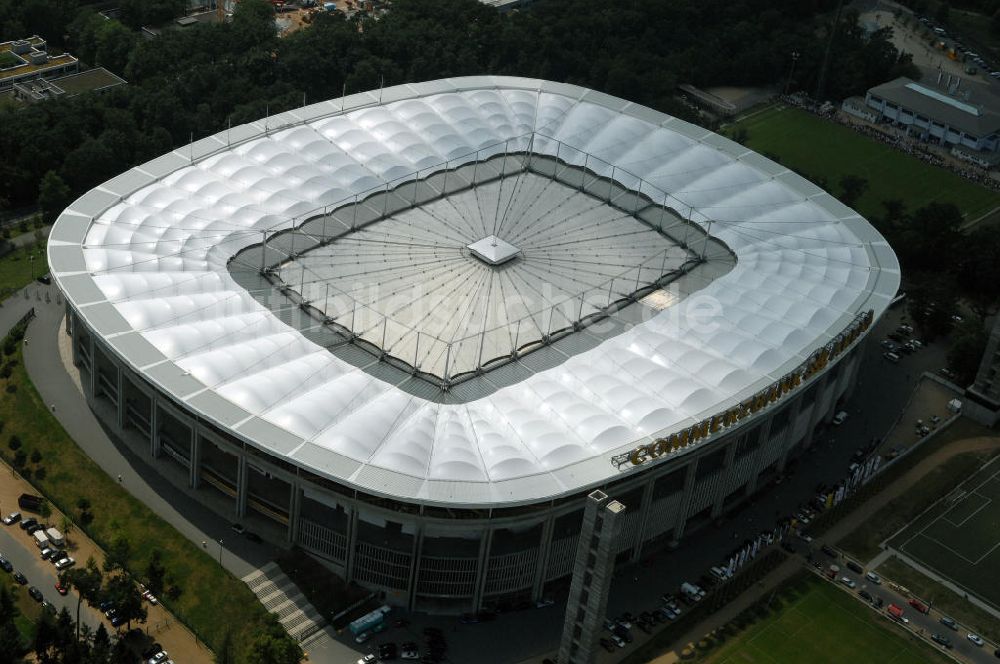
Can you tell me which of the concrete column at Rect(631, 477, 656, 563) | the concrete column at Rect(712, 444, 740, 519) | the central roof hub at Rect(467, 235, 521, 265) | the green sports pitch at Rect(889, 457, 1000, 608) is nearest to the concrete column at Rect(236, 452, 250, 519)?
the central roof hub at Rect(467, 235, 521, 265)

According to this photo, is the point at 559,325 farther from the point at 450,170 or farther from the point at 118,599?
the point at 118,599

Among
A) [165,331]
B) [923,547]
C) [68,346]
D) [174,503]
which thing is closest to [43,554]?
[174,503]

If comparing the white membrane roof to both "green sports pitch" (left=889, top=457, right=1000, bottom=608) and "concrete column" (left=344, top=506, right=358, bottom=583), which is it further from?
"green sports pitch" (left=889, top=457, right=1000, bottom=608)

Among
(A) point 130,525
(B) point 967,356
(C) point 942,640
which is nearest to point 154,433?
(A) point 130,525

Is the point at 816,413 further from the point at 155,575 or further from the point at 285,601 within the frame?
the point at 155,575

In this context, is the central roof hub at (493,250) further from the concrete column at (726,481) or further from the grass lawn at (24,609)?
the grass lawn at (24,609)
